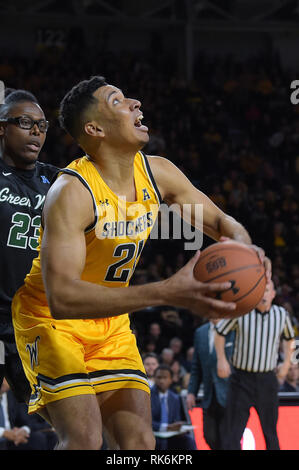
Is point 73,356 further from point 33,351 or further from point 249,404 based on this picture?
point 249,404

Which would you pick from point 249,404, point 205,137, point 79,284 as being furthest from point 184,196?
point 205,137

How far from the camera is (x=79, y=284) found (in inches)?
96.9

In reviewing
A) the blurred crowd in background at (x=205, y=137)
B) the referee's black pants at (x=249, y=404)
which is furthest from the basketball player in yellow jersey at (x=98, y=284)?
the blurred crowd in background at (x=205, y=137)

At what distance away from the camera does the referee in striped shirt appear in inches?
236

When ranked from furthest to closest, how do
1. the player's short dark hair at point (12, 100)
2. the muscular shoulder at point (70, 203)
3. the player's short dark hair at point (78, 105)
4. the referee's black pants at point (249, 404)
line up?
the referee's black pants at point (249, 404)
the player's short dark hair at point (12, 100)
the player's short dark hair at point (78, 105)
the muscular shoulder at point (70, 203)

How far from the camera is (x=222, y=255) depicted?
98.9 inches

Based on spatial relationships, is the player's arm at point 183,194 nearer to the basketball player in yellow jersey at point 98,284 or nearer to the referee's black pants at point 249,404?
the basketball player in yellow jersey at point 98,284

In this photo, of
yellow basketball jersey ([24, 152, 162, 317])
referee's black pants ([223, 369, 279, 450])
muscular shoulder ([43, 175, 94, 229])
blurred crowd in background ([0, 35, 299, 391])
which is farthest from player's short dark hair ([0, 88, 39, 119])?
blurred crowd in background ([0, 35, 299, 391])

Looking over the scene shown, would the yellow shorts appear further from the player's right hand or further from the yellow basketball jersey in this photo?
the player's right hand

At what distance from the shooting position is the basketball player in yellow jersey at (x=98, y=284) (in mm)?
2461

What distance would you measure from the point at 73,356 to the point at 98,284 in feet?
1.05

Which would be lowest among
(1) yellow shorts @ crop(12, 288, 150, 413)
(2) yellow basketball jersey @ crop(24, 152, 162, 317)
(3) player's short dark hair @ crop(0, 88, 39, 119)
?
(1) yellow shorts @ crop(12, 288, 150, 413)

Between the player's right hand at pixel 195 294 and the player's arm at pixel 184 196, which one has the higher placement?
the player's arm at pixel 184 196

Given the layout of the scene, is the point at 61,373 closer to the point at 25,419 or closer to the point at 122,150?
the point at 122,150
